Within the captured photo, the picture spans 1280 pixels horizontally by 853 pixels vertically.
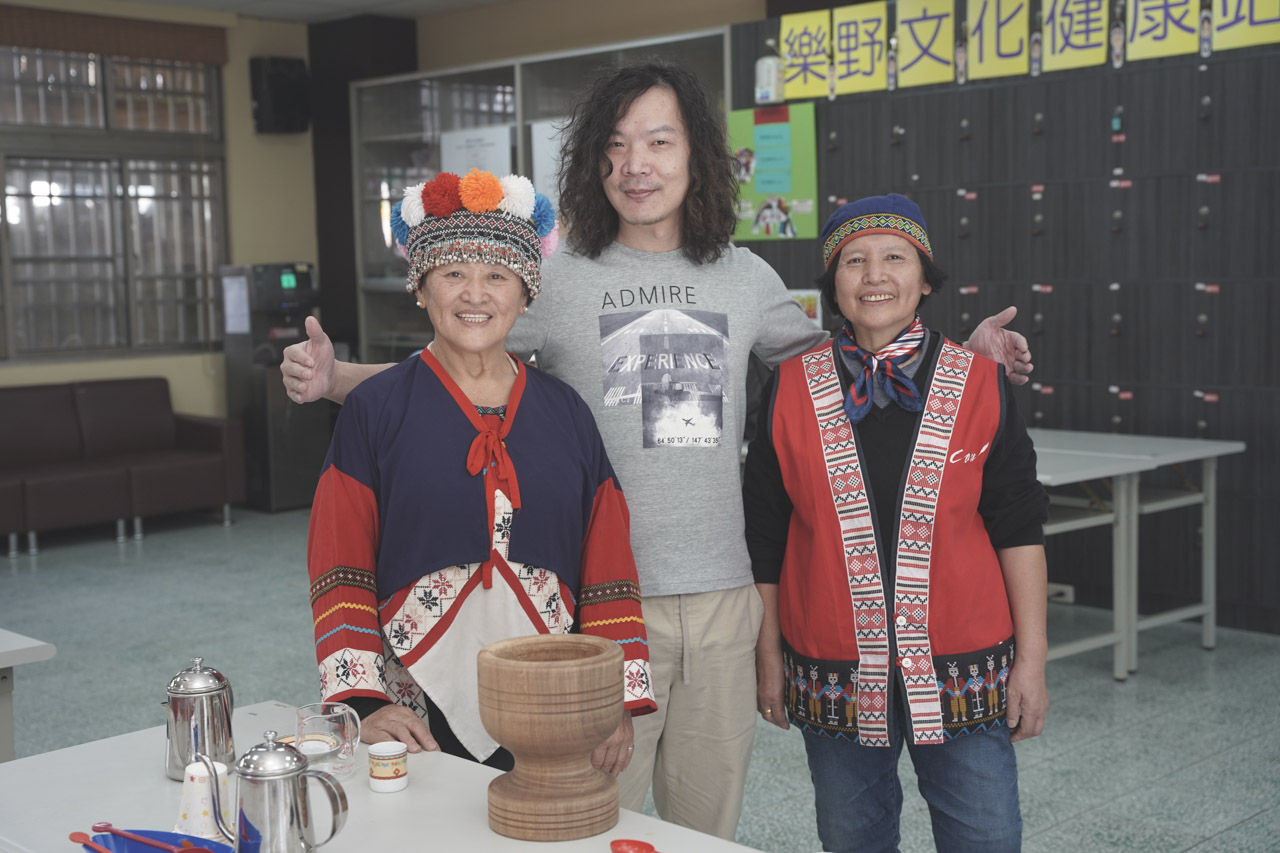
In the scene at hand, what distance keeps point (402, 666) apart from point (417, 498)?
241mm

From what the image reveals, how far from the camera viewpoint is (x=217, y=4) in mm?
8117

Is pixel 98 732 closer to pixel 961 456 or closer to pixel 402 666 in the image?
pixel 402 666

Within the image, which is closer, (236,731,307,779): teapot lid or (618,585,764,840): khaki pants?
(236,731,307,779): teapot lid

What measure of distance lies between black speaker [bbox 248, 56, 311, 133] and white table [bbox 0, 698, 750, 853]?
24.3 feet

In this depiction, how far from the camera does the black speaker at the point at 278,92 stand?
8.53m

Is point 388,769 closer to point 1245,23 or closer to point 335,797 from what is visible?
point 335,797

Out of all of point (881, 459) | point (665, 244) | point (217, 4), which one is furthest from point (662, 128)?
point (217, 4)

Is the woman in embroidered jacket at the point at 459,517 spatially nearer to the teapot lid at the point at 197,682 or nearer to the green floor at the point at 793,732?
the teapot lid at the point at 197,682

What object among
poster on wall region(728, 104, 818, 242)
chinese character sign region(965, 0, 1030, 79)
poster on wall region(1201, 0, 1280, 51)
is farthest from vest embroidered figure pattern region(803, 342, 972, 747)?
poster on wall region(728, 104, 818, 242)

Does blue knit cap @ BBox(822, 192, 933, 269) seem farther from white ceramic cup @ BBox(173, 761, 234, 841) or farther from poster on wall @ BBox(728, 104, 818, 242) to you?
poster on wall @ BBox(728, 104, 818, 242)

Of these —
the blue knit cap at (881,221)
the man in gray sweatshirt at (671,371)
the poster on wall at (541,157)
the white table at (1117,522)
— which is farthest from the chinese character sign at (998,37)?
the blue knit cap at (881,221)

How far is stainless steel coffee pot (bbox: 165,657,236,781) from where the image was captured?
1.62 m

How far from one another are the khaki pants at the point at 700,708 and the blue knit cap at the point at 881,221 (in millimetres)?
573

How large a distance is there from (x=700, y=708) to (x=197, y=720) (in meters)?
0.78
